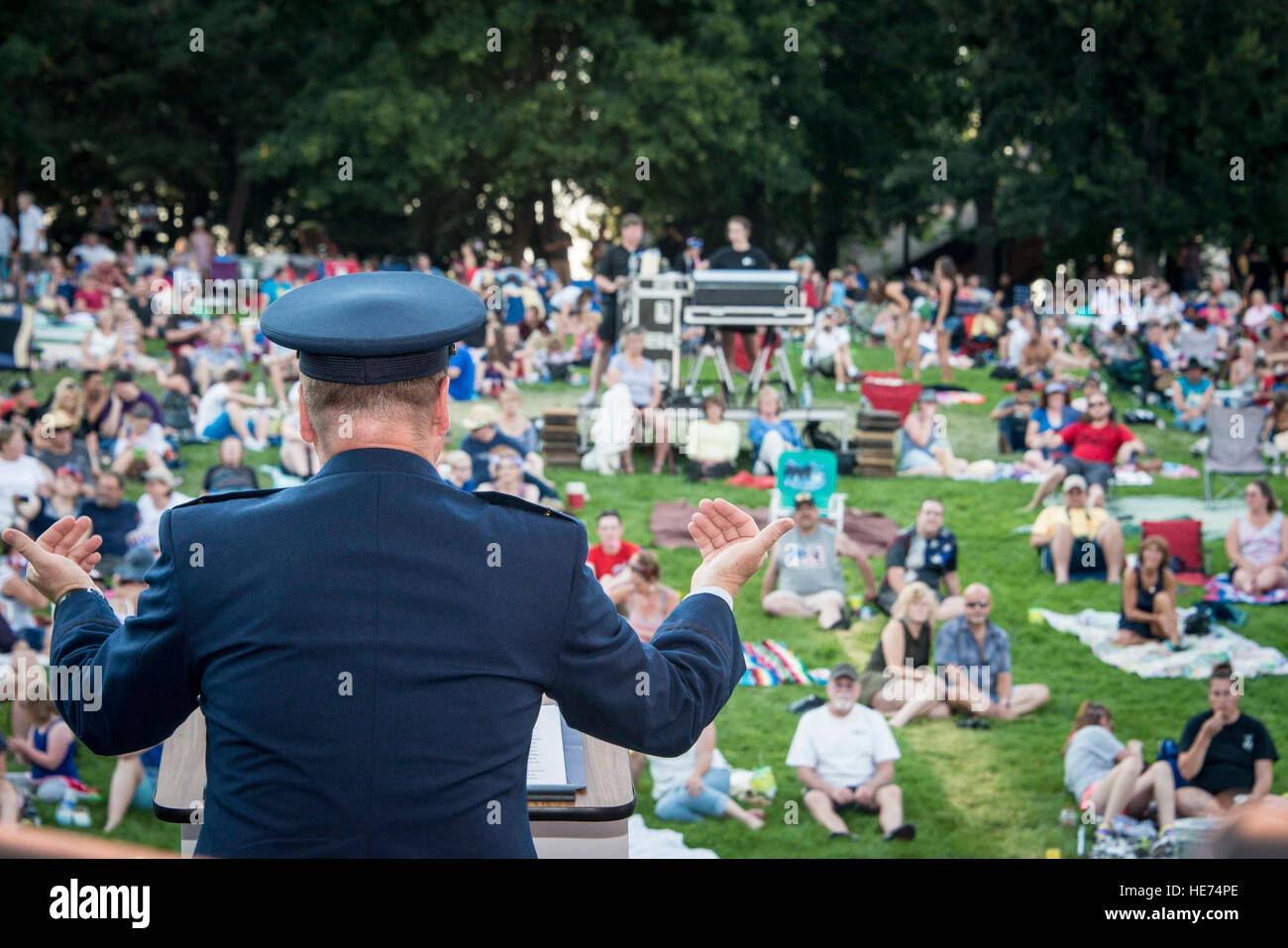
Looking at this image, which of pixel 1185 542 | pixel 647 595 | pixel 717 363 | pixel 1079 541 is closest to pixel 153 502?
pixel 647 595

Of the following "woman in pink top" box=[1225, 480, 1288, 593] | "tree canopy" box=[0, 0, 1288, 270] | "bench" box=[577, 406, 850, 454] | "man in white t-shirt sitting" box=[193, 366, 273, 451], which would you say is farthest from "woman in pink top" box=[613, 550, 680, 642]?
"tree canopy" box=[0, 0, 1288, 270]

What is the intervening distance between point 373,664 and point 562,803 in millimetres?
629

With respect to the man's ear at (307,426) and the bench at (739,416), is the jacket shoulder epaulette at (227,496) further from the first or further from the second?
the bench at (739,416)

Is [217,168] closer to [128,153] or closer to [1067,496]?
[128,153]

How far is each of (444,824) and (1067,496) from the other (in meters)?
11.2

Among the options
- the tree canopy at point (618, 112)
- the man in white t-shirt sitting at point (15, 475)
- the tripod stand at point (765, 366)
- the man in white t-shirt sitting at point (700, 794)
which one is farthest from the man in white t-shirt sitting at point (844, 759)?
the tree canopy at point (618, 112)

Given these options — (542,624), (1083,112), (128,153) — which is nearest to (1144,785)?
(542,624)

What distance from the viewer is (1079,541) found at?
39.7ft

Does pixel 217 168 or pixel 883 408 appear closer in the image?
pixel 883 408

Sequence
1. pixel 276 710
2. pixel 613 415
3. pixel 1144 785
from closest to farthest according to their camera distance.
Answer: pixel 276 710 < pixel 1144 785 < pixel 613 415

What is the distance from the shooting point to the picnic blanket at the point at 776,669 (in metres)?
9.94

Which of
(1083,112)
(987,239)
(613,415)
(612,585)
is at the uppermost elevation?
(1083,112)

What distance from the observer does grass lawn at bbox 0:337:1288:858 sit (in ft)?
26.5

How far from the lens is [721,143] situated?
102ft
